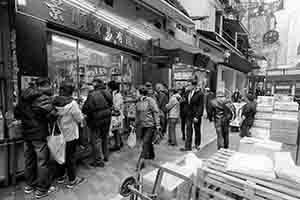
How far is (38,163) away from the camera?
2.56 m

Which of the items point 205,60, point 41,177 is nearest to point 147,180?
point 41,177

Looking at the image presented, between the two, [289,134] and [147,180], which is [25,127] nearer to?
[147,180]

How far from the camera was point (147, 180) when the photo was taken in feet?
6.45

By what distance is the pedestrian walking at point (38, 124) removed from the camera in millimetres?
2453

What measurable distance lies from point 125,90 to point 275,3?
43.6 ft

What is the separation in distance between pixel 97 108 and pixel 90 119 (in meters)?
0.31

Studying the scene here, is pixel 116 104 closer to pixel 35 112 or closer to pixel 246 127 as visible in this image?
pixel 35 112

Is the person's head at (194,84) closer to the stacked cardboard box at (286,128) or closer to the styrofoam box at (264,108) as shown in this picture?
the styrofoam box at (264,108)

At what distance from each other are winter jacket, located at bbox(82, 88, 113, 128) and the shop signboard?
157 centimetres

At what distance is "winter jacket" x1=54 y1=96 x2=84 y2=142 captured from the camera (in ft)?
8.83

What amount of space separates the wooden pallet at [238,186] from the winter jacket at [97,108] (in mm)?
2228

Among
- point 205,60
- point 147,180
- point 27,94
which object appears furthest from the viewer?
point 205,60

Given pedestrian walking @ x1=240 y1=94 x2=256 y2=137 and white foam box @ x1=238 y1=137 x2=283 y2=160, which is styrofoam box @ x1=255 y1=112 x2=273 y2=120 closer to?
pedestrian walking @ x1=240 y1=94 x2=256 y2=137

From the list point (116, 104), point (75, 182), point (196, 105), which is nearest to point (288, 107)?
point (196, 105)
